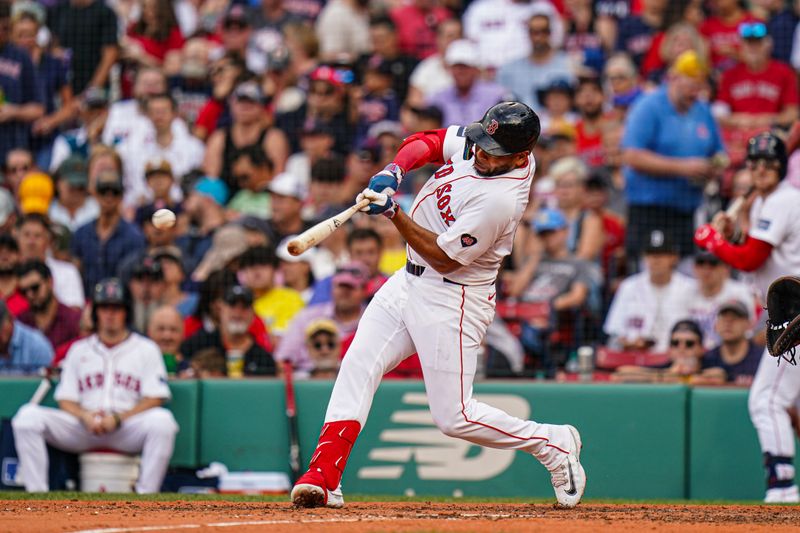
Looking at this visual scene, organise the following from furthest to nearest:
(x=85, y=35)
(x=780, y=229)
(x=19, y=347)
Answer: (x=85, y=35), (x=19, y=347), (x=780, y=229)

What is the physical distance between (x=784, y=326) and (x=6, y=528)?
138 inches

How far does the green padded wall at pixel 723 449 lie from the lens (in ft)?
28.3

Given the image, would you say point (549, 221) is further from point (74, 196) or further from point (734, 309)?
point (74, 196)

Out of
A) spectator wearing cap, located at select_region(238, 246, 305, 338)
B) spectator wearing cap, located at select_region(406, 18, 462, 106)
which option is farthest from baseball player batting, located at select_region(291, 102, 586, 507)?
spectator wearing cap, located at select_region(406, 18, 462, 106)

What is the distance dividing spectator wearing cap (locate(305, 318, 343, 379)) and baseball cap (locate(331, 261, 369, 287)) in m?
0.31

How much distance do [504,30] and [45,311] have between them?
4.92 m

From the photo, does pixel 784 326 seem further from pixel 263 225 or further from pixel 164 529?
pixel 263 225

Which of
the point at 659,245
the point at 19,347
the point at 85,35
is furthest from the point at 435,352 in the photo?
the point at 85,35

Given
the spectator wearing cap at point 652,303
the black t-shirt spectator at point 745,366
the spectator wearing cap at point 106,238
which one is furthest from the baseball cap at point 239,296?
the black t-shirt spectator at point 745,366

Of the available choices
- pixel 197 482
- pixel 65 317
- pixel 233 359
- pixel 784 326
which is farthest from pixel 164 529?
pixel 65 317

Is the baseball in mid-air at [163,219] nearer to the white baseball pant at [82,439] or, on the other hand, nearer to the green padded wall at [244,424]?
the white baseball pant at [82,439]

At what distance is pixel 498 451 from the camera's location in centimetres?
883

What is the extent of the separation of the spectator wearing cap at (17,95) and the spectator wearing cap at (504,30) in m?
3.99

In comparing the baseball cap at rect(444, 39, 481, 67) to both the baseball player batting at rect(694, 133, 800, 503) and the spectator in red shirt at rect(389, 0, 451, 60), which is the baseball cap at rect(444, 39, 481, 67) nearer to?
the spectator in red shirt at rect(389, 0, 451, 60)
